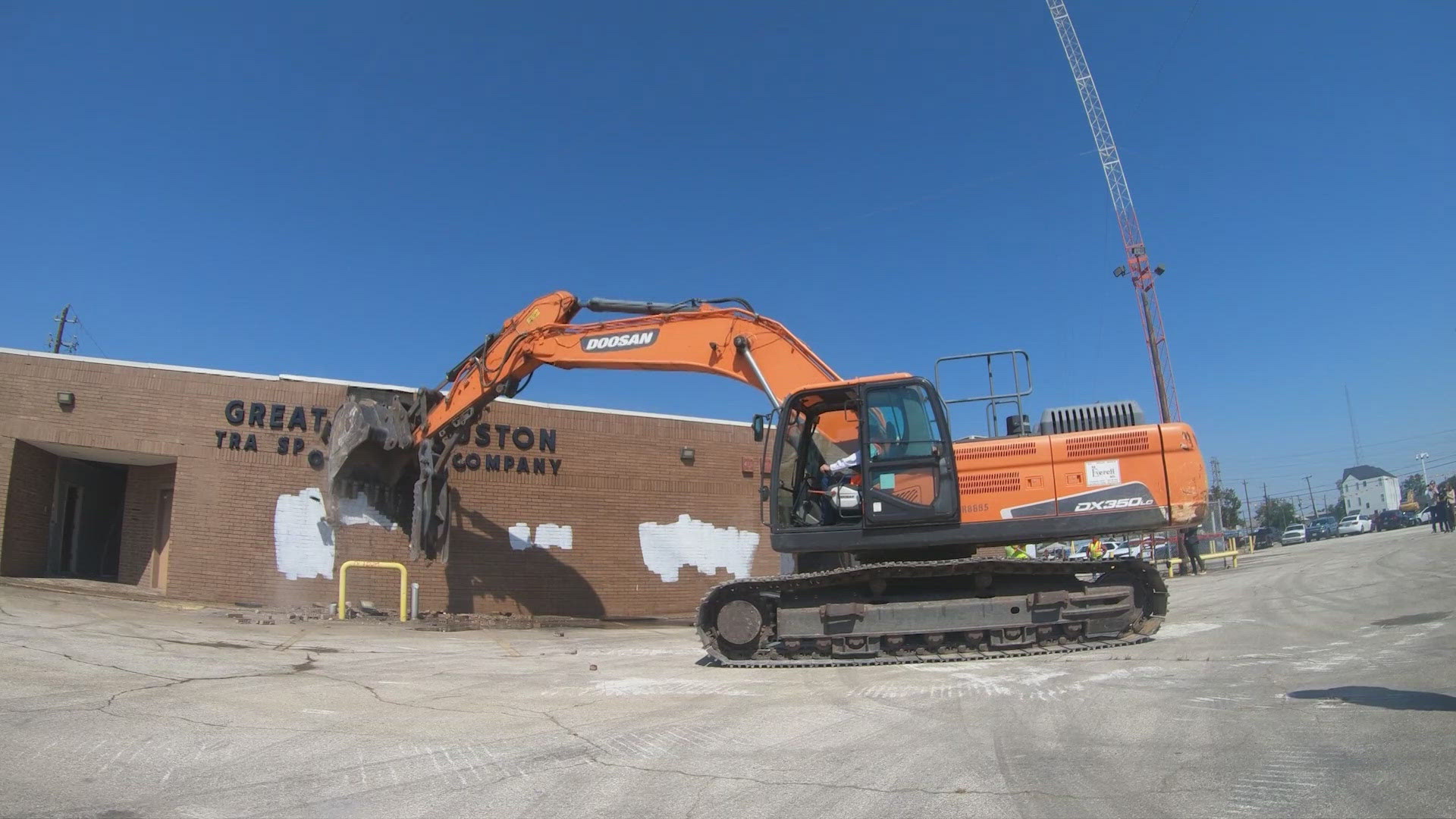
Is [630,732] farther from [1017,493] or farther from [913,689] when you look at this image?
[1017,493]

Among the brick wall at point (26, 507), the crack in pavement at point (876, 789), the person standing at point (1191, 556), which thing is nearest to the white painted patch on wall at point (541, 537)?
the brick wall at point (26, 507)

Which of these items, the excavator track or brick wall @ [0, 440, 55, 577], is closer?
the excavator track

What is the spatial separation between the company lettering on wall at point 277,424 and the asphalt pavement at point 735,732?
21.8 feet

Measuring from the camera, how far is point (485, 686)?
7.66m

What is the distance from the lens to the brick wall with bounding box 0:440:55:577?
1473cm

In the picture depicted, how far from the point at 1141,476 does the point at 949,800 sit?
5.63 meters

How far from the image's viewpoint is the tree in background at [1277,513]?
9625cm

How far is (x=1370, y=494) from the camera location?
3716 inches

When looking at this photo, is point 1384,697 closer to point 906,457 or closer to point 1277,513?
point 906,457

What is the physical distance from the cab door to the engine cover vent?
4.81 feet

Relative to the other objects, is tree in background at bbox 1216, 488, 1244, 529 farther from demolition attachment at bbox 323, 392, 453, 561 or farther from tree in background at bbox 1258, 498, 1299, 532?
demolition attachment at bbox 323, 392, 453, 561

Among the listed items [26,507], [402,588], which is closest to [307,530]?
[402,588]

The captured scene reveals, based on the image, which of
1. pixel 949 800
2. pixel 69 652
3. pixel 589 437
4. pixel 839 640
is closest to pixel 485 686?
pixel 839 640

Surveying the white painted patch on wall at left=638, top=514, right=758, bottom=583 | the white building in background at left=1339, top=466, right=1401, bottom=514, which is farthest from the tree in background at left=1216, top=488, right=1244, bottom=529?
the white painted patch on wall at left=638, top=514, right=758, bottom=583
